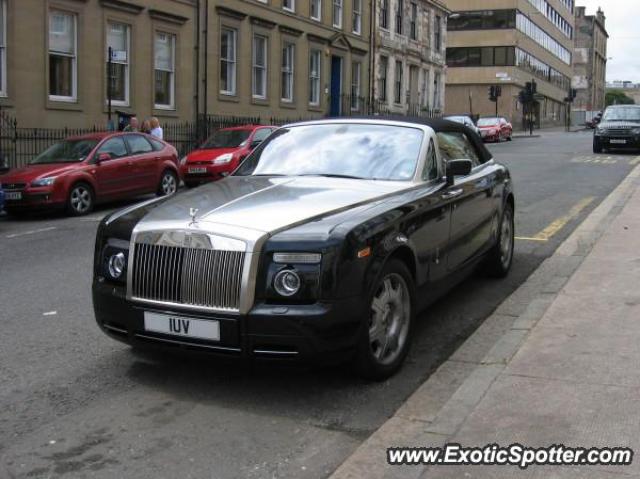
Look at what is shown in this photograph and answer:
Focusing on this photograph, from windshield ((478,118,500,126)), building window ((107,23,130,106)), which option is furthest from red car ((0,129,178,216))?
windshield ((478,118,500,126))

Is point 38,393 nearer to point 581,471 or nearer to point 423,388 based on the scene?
point 423,388

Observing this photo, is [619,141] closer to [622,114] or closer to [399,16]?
[622,114]

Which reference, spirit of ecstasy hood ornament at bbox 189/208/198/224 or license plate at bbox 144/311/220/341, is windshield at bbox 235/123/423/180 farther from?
license plate at bbox 144/311/220/341

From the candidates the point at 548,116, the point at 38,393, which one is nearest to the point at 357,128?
the point at 38,393

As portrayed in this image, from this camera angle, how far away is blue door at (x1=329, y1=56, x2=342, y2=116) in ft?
115

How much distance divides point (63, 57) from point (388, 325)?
18.3m

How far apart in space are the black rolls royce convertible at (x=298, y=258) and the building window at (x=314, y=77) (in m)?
27.1

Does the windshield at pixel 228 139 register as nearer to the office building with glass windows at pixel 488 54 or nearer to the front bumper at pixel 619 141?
the front bumper at pixel 619 141

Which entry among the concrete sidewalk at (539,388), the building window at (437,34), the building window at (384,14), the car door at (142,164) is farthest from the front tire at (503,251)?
the building window at (437,34)

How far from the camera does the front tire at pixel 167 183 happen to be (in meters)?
16.1

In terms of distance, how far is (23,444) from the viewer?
3.99m

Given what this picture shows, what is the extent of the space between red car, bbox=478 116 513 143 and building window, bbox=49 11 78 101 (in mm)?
23571

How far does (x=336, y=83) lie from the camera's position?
3544 centimetres

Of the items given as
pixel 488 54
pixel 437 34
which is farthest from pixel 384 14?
pixel 488 54
